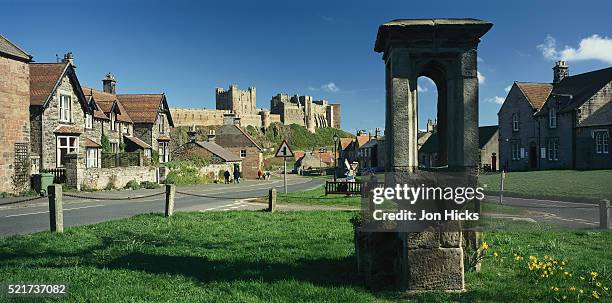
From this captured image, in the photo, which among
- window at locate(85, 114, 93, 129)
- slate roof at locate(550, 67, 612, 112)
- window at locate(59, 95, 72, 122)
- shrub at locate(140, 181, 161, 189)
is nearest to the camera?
window at locate(59, 95, 72, 122)

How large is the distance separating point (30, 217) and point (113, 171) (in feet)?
50.4

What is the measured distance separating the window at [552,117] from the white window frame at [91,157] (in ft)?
133

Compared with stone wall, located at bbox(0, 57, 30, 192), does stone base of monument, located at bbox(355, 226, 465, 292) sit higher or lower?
lower

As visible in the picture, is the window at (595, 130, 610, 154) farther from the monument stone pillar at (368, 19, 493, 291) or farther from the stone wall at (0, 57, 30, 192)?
the stone wall at (0, 57, 30, 192)

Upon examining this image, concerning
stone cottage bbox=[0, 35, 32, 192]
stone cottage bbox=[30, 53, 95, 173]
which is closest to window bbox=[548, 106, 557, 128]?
stone cottage bbox=[30, 53, 95, 173]

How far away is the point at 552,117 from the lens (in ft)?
135

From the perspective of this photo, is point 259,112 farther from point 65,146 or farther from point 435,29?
point 435,29

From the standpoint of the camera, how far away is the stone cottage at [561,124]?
3659 cm

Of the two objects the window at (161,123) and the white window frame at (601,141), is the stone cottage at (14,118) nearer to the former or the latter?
the window at (161,123)

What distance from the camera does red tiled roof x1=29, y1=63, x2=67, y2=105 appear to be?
2756 centimetres

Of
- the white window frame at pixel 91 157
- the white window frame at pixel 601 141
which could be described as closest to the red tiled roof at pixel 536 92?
the white window frame at pixel 601 141

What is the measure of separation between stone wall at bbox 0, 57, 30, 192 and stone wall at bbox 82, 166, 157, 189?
3321 millimetres

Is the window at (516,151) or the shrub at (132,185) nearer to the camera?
the shrub at (132,185)

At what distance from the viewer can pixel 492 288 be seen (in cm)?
581
